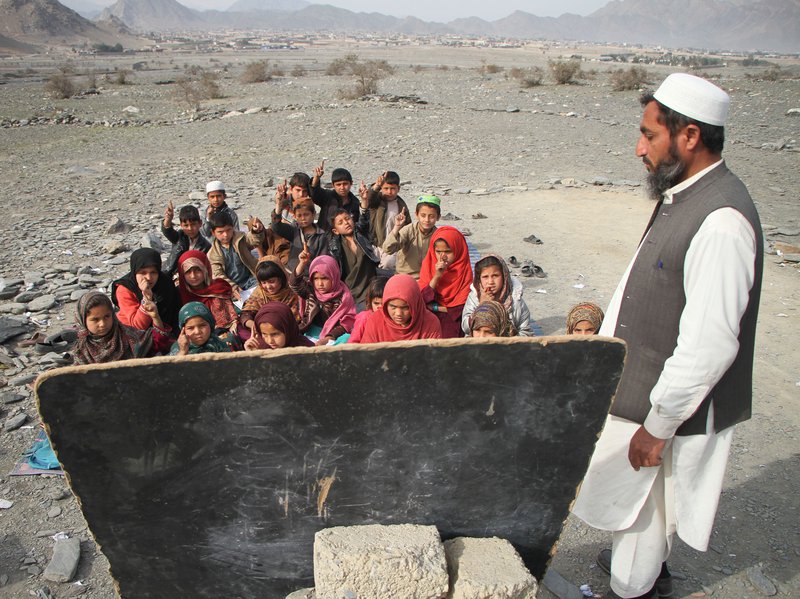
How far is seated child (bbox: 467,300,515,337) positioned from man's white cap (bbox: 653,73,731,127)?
2058 mm

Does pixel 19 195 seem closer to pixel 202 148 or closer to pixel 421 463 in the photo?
pixel 202 148

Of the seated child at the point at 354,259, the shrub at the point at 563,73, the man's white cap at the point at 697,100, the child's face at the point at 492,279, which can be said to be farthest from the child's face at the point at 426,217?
the shrub at the point at 563,73

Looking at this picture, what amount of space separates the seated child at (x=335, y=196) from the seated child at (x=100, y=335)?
300 centimetres

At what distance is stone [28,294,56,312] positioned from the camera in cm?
530

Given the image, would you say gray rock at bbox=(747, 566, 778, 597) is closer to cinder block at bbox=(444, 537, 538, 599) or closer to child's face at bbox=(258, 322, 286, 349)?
cinder block at bbox=(444, 537, 538, 599)

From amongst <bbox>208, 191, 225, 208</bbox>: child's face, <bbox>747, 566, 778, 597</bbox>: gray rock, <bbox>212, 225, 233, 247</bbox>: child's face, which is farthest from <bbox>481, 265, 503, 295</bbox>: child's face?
<bbox>208, 191, 225, 208</bbox>: child's face

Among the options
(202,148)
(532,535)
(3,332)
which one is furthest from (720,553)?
(202,148)

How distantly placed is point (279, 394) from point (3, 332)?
13.9 ft

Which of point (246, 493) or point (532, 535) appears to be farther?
point (532, 535)

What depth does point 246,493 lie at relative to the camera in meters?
1.80

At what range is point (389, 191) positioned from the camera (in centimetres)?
641

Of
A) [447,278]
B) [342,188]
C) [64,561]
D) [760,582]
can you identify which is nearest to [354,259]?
[447,278]

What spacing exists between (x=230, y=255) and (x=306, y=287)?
1.31 meters

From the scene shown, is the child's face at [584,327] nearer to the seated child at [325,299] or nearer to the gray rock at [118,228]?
the seated child at [325,299]
